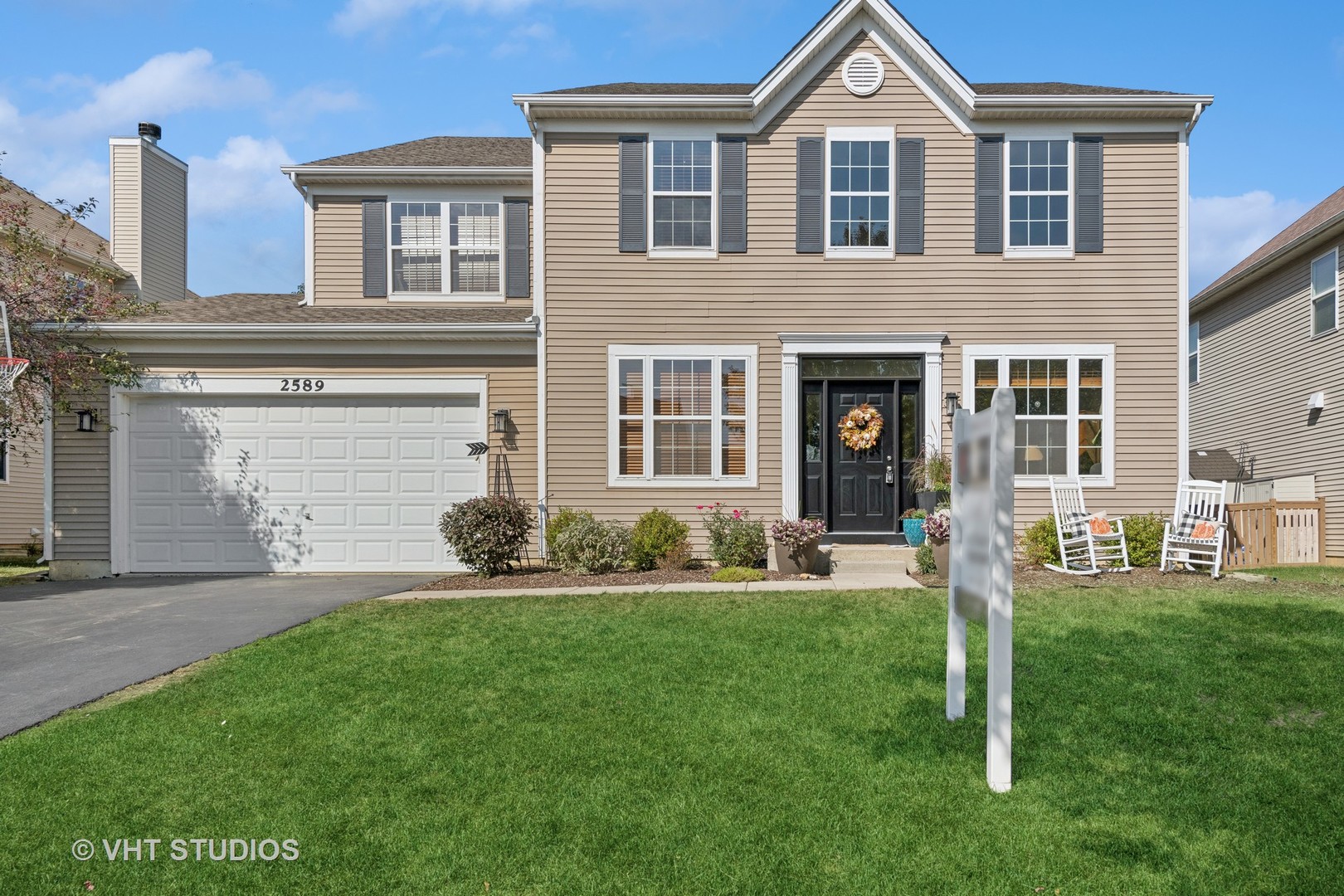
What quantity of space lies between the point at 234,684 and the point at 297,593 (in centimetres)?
400

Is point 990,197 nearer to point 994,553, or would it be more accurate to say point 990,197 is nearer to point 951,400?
point 951,400

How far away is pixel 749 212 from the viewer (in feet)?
36.6

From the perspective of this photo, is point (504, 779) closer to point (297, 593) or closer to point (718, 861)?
point (718, 861)

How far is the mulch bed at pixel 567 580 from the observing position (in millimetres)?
9422

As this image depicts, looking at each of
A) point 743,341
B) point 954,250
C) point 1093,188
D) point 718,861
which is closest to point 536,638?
point 718,861

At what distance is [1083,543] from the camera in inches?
396

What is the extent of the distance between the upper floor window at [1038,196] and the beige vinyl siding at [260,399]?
6.75m

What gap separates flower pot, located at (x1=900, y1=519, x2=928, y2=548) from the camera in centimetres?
1036

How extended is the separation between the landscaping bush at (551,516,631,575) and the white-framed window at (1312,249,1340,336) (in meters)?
12.0

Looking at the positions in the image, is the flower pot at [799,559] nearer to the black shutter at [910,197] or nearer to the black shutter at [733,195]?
the black shutter at [733,195]

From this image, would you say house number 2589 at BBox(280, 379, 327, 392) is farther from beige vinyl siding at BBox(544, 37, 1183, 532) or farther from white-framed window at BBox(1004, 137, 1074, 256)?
white-framed window at BBox(1004, 137, 1074, 256)

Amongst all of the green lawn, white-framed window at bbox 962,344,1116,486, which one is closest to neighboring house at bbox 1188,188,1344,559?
white-framed window at bbox 962,344,1116,486

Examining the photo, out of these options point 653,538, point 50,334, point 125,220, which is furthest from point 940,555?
point 125,220

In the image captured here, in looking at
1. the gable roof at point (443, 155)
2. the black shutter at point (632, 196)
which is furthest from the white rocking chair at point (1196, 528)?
the gable roof at point (443, 155)
